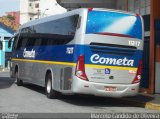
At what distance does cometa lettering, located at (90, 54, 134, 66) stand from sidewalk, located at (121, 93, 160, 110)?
1.65 m

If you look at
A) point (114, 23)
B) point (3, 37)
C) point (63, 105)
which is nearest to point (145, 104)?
point (63, 105)

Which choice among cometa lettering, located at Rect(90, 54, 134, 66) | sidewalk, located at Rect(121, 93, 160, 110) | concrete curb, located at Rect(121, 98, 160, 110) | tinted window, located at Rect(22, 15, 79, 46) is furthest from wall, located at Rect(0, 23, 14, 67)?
cometa lettering, located at Rect(90, 54, 134, 66)

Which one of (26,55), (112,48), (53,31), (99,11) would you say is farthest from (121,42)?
(26,55)

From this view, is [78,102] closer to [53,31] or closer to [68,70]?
[68,70]

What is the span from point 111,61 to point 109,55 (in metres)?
0.23

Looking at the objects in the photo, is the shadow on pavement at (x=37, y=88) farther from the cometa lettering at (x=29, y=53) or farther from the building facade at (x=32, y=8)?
the building facade at (x=32, y=8)

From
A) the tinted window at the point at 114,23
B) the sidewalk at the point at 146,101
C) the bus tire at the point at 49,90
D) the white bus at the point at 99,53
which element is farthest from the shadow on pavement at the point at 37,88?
the tinted window at the point at 114,23

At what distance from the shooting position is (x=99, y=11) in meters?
15.8

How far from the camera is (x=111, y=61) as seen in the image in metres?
15.8

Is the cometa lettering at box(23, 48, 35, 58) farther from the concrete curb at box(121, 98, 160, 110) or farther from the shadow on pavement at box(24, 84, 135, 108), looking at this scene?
the concrete curb at box(121, 98, 160, 110)

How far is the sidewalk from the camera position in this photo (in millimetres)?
15980

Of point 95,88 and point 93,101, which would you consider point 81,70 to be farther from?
point 93,101

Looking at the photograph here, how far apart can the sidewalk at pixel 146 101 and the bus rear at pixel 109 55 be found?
0.72 m

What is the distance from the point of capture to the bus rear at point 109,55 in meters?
15.5
